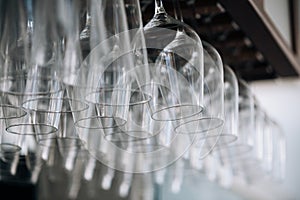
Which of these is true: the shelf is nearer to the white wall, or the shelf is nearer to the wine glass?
the wine glass

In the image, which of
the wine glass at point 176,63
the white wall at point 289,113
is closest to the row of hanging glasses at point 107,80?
the wine glass at point 176,63

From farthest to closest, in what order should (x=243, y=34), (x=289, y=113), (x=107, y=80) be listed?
(x=289, y=113), (x=243, y=34), (x=107, y=80)

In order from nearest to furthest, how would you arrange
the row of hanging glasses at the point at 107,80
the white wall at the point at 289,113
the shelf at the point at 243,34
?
the row of hanging glasses at the point at 107,80 → the shelf at the point at 243,34 → the white wall at the point at 289,113

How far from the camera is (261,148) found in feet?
3.31

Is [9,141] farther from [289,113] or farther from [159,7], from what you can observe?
[289,113]

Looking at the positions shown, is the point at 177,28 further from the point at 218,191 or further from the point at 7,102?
the point at 218,191

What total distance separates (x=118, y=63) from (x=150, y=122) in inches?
3.3

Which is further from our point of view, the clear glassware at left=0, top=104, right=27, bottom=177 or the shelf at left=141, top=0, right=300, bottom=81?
the shelf at left=141, top=0, right=300, bottom=81

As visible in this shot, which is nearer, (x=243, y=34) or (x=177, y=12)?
(x=177, y=12)

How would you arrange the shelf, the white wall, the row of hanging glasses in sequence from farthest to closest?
1. the white wall
2. the shelf
3. the row of hanging glasses

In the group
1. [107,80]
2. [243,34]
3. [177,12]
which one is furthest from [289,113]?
[107,80]

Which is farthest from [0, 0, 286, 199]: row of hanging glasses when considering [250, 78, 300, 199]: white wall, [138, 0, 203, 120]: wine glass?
[250, 78, 300, 199]: white wall

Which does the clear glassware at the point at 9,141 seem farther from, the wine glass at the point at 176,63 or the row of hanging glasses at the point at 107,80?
the wine glass at the point at 176,63

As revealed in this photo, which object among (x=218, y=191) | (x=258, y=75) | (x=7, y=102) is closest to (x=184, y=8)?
(x=7, y=102)
